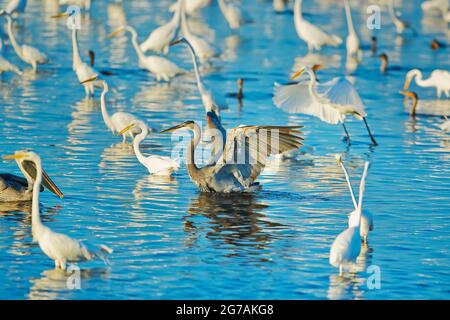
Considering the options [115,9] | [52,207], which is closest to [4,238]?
[52,207]

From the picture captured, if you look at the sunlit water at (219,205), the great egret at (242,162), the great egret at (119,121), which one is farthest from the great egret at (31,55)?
the great egret at (242,162)

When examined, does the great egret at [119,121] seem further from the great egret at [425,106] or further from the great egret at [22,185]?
the great egret at [425,106]

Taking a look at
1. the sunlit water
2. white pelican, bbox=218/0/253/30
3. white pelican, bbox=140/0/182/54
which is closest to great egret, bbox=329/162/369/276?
the sunlit water

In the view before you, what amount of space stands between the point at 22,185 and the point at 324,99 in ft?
20.3

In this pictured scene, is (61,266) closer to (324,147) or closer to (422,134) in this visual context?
(324,147)

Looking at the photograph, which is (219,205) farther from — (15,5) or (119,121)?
(15,5)

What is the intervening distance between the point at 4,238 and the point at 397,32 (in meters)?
24.3

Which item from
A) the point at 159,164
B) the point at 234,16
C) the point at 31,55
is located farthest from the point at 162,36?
the point at 159,164

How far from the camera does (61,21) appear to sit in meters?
33.3

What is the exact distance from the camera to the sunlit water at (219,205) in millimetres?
9859

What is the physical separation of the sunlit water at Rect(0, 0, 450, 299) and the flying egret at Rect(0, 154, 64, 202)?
18 centimetres

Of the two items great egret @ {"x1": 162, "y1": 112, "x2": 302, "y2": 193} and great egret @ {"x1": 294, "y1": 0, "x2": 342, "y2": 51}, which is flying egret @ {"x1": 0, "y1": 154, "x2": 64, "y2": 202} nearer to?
great egret @ {"x1": 162, "y1": 112, "x2": 302, "y2": 193}

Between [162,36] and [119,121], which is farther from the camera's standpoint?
[162,36]

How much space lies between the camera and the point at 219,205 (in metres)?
13.1
